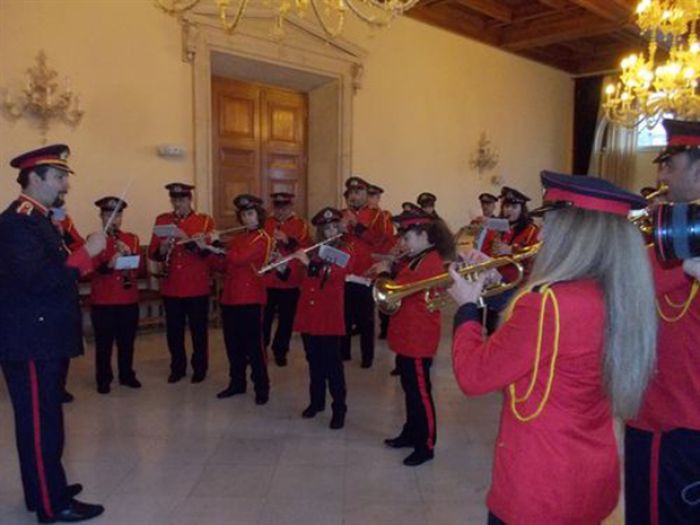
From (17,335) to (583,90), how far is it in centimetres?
1230

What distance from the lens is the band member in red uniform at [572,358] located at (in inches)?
59.0

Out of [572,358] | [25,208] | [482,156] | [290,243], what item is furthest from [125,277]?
[482,156]

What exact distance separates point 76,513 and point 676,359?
2.72 metres

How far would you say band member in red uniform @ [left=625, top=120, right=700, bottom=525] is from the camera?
1.88m

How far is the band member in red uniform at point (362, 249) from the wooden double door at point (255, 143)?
2413 millimetres

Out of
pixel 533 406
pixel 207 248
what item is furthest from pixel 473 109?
pixel 533 406

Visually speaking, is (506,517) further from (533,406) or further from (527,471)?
(533,406)

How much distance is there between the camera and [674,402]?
1.87 meters

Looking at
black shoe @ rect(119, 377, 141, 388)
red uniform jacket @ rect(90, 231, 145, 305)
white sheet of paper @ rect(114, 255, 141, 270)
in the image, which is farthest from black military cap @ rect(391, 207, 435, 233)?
black shoe @ rect(119, 377, 141, 388)

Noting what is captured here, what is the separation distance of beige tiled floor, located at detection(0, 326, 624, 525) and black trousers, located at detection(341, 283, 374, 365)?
2.11ft

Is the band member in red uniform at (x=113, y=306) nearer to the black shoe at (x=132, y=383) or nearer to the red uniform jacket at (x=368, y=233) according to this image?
the black shoe at (x=132, y=383)

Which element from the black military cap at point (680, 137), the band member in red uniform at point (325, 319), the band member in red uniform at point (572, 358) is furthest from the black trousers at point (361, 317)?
the band member in red uniform at point (572, 358)

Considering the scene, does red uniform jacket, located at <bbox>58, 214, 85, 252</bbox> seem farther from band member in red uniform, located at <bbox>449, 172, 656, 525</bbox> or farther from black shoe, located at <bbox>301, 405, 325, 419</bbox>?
band member in red uniform, located at <bbox>449, 172, 656, 525</bbox>

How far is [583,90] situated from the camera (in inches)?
485
